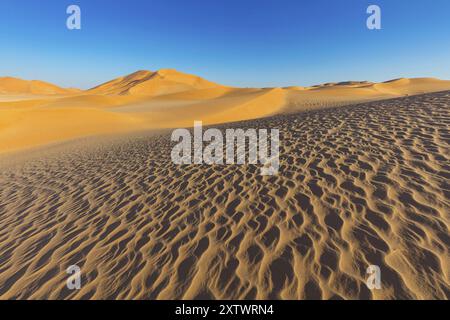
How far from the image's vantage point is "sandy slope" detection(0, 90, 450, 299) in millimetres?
2838

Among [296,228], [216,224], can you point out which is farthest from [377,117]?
[216,224]

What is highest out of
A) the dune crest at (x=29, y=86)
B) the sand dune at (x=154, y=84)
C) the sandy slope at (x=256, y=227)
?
the dune crest at (x=29, y=86)

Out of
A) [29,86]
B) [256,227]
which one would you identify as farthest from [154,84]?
[256,227]

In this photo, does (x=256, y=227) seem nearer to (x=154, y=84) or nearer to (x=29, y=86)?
(x=154, y=84)

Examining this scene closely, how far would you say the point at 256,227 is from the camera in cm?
378

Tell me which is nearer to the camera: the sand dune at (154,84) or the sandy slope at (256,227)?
the sandy slope at (256,227)

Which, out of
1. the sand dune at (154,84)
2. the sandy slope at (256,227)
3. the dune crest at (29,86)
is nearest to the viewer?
the sandy slope at (256,227)

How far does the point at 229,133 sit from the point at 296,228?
7.26 metres

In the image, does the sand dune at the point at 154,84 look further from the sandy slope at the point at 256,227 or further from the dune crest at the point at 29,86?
the sandy slope at the point at 256,227

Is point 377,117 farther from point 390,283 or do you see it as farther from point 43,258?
point 43,258

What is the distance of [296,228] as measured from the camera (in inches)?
141

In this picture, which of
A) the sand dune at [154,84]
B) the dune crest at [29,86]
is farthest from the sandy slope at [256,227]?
the dune crest at [29,86]

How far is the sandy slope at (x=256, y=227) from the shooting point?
284cm
